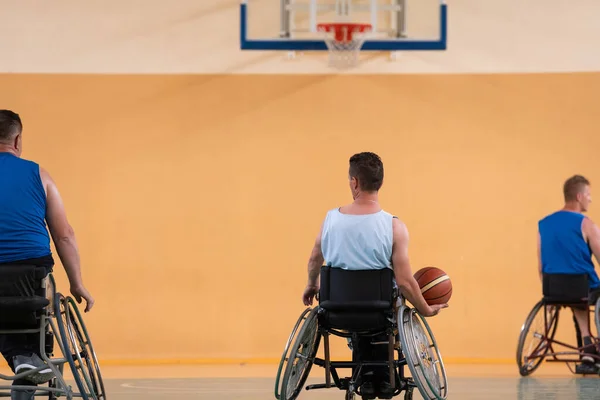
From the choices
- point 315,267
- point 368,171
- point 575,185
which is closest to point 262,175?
point 575,185

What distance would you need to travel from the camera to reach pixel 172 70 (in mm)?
7938

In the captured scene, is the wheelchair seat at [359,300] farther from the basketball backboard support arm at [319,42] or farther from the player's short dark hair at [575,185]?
the basketball backboard support arm at [319,42]

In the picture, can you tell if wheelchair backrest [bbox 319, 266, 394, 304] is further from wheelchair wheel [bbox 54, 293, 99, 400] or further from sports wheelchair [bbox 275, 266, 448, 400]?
wheelchair wheel [bbox 54, 293, 99, 400]

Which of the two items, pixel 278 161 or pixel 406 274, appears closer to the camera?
pixel 406 274

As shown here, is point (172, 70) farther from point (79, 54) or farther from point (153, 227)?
point (153, 227)

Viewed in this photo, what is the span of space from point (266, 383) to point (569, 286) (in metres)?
2.15

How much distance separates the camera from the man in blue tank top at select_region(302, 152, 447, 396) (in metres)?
4.29

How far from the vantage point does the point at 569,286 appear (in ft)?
21.5

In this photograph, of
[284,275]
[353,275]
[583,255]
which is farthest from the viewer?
[284,275]

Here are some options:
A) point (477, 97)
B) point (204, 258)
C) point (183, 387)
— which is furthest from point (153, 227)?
point (477, 97)

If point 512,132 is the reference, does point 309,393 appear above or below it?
below

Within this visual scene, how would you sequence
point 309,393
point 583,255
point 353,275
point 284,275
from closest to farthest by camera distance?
1. point 353,275
2. point 309,393
3. point 583,255
4. point 284,275

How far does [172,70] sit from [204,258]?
157cm

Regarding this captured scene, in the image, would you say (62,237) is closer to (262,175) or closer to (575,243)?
(575,243)
